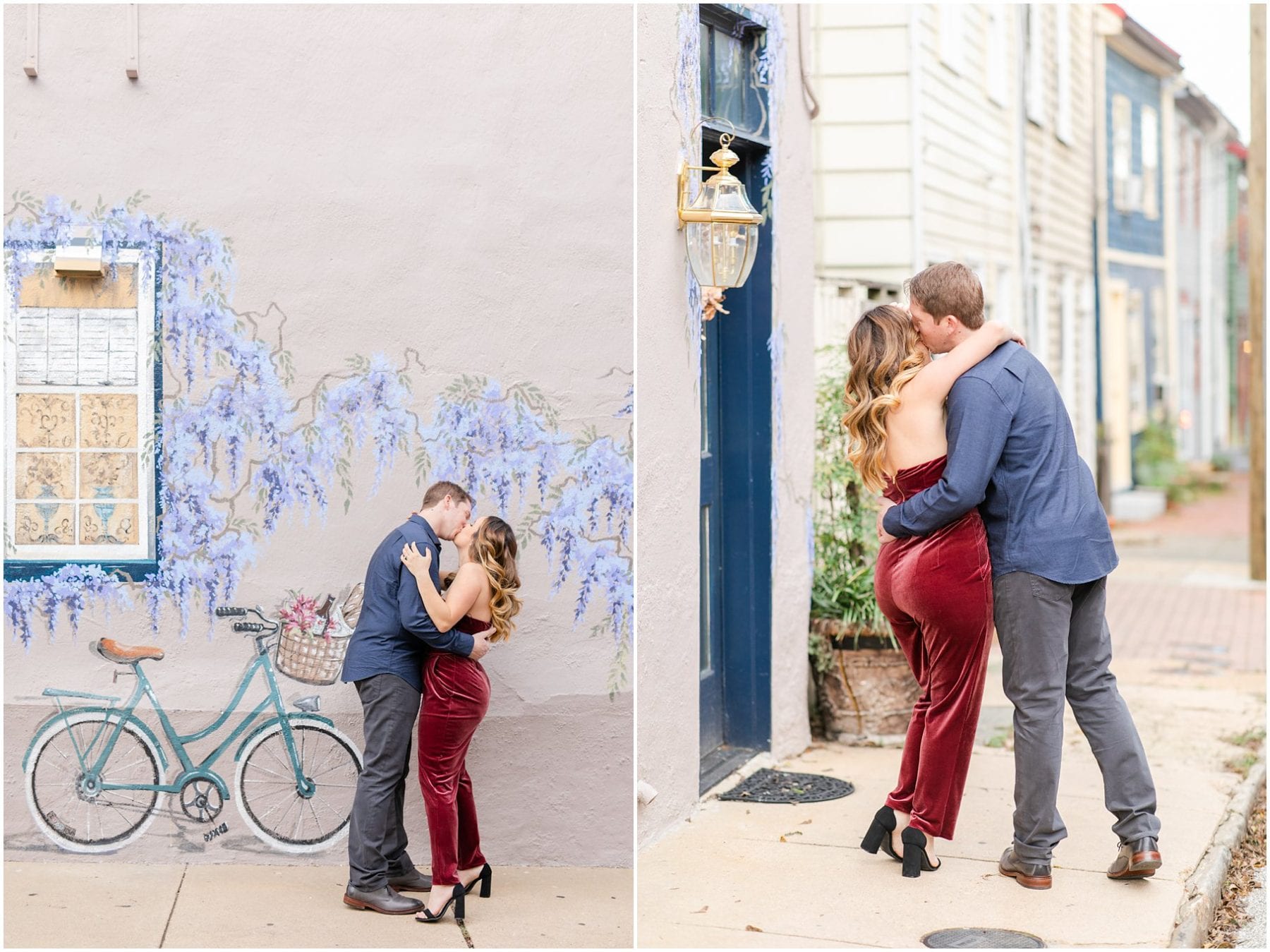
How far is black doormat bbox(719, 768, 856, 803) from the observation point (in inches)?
225

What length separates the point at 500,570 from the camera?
4832 millimetres

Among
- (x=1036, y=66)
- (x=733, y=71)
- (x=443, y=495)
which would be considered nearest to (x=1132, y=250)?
(x=1036, y=66)

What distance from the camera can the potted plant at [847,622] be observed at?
658cm

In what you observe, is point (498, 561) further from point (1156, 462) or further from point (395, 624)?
point (1156, 462)

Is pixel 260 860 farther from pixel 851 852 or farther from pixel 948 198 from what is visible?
pixel 948 198

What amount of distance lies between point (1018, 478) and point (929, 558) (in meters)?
0.39

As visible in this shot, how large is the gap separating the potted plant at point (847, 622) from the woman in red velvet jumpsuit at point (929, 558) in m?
1.67

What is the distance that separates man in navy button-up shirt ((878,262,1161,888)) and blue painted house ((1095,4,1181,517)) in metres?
12.7

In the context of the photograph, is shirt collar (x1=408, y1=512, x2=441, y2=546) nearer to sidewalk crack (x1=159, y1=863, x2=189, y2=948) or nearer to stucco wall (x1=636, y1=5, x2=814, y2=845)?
stucco wall (x1=636, y1=5, x2=814, y2=845)

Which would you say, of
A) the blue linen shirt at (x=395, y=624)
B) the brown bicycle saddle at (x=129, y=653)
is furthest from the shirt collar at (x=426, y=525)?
the brown bicycle saddle at (x=129, y=653)

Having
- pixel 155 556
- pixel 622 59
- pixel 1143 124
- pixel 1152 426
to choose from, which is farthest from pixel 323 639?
pixel 1143 124

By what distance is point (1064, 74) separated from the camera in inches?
627

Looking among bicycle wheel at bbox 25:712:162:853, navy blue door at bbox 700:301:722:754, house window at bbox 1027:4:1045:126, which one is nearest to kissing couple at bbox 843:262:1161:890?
navy blue door at bbox 700:301:722:754

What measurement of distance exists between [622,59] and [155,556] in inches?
96.9
